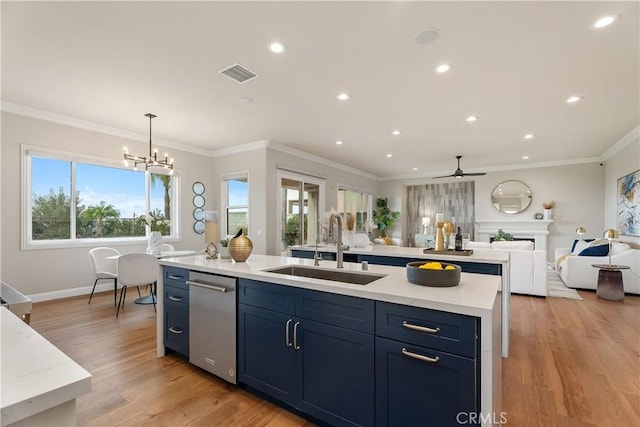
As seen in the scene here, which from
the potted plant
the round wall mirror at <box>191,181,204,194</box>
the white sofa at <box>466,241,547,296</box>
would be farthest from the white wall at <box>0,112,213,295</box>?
the potted plant

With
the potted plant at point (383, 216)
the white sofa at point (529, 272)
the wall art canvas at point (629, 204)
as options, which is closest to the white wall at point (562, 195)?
the wall art canvas at point (629, 204)

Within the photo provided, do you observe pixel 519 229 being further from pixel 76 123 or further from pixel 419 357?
pixel 76 123

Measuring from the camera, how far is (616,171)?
6.02 meters

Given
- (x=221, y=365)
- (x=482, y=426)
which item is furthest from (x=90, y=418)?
(x=482, y=426)

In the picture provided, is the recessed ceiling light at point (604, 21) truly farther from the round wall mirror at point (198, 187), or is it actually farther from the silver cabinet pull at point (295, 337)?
the round wall mirror at point (198, 187)

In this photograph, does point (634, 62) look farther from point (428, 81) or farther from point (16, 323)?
point (16, 323)

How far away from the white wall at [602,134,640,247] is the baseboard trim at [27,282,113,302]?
900cm

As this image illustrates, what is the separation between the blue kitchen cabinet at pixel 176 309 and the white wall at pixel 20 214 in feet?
9.81

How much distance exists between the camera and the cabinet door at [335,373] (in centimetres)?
153

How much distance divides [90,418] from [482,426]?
224 cm

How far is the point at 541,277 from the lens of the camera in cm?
463

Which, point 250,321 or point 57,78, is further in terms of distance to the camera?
point 57,78

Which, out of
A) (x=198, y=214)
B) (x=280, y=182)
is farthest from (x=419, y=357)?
(x=198, y=214)

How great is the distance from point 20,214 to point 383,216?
8.43m
